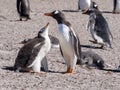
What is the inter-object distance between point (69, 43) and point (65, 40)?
9cm

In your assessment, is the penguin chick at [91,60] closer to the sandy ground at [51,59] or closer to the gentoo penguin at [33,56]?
the sandy ground at [51,59]

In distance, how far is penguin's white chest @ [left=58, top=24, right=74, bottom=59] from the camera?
32.8 feet

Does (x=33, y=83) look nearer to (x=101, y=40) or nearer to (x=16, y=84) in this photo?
(x=16, y=84)

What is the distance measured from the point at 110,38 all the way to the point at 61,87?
6.27 meters

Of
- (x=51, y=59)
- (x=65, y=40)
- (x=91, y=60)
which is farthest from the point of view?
(x=51, y=59)

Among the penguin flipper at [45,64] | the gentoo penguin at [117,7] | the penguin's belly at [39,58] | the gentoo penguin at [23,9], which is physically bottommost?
the gentoo penguin at [117,7]

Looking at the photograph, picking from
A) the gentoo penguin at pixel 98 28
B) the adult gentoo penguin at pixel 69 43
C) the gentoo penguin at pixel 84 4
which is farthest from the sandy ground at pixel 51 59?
the gentoo penguin at pixel 84 4

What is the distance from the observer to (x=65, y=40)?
10016mm

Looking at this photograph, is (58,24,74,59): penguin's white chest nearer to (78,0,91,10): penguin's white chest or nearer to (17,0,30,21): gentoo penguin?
(17,0,30,21): gentoo penguin

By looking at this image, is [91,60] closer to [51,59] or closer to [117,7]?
[51,59]

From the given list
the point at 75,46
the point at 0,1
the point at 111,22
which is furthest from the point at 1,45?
the point at 0,1

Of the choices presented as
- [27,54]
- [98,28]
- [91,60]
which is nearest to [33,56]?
[27,54]

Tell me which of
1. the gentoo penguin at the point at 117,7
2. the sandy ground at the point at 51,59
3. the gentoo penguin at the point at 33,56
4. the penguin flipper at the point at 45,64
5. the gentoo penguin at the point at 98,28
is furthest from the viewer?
the gentoo penguin at the point at 117,7

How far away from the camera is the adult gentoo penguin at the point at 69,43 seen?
9.99m
